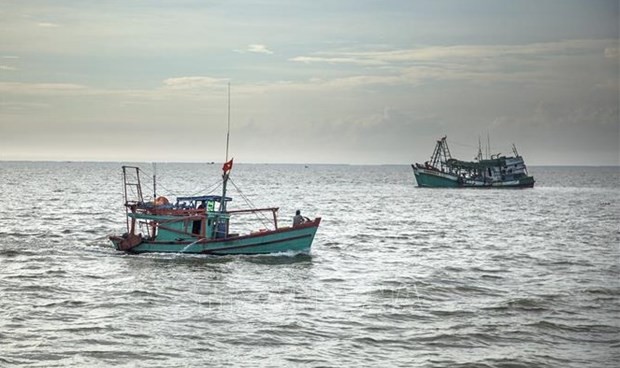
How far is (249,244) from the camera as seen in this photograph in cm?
3131

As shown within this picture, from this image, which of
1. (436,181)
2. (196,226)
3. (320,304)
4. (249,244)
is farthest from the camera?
(436,181)

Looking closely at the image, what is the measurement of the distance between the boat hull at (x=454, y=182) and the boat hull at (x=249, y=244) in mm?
73148

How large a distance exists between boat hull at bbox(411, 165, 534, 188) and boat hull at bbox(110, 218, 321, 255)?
240ft

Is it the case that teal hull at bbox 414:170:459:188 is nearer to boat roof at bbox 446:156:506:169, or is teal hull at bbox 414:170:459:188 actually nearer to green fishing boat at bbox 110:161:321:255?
boat roof at bbox 446:156:506:169

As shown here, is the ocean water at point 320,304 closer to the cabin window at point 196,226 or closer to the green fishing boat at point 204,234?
the green fishing boat at point 204,234

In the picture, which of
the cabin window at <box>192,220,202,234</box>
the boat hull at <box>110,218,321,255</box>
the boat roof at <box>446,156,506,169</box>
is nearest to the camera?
the boat hull at <box>110,218,321,255</box>

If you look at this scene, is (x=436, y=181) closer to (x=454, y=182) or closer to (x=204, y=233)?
(x=454, y=182)

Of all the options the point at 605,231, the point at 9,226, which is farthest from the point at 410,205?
the point at 9,226

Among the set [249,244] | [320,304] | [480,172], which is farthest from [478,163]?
[320,304]

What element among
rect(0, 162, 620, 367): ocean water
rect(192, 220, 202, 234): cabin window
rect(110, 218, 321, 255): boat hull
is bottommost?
rect(0, 162, 620, 367): ocean water

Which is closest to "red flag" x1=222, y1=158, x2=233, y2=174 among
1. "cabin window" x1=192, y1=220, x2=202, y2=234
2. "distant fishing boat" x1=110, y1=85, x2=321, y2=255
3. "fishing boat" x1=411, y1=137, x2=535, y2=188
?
"distant fishing boat" x1=110, y1=85, x2=321, y2=255

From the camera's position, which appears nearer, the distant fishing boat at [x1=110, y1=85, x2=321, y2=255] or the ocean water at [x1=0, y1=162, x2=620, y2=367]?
the ocean water at [x1=0, y1=162, x2=620, y2=367]

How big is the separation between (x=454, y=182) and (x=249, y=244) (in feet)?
246

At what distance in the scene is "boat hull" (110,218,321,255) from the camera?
102 ft
